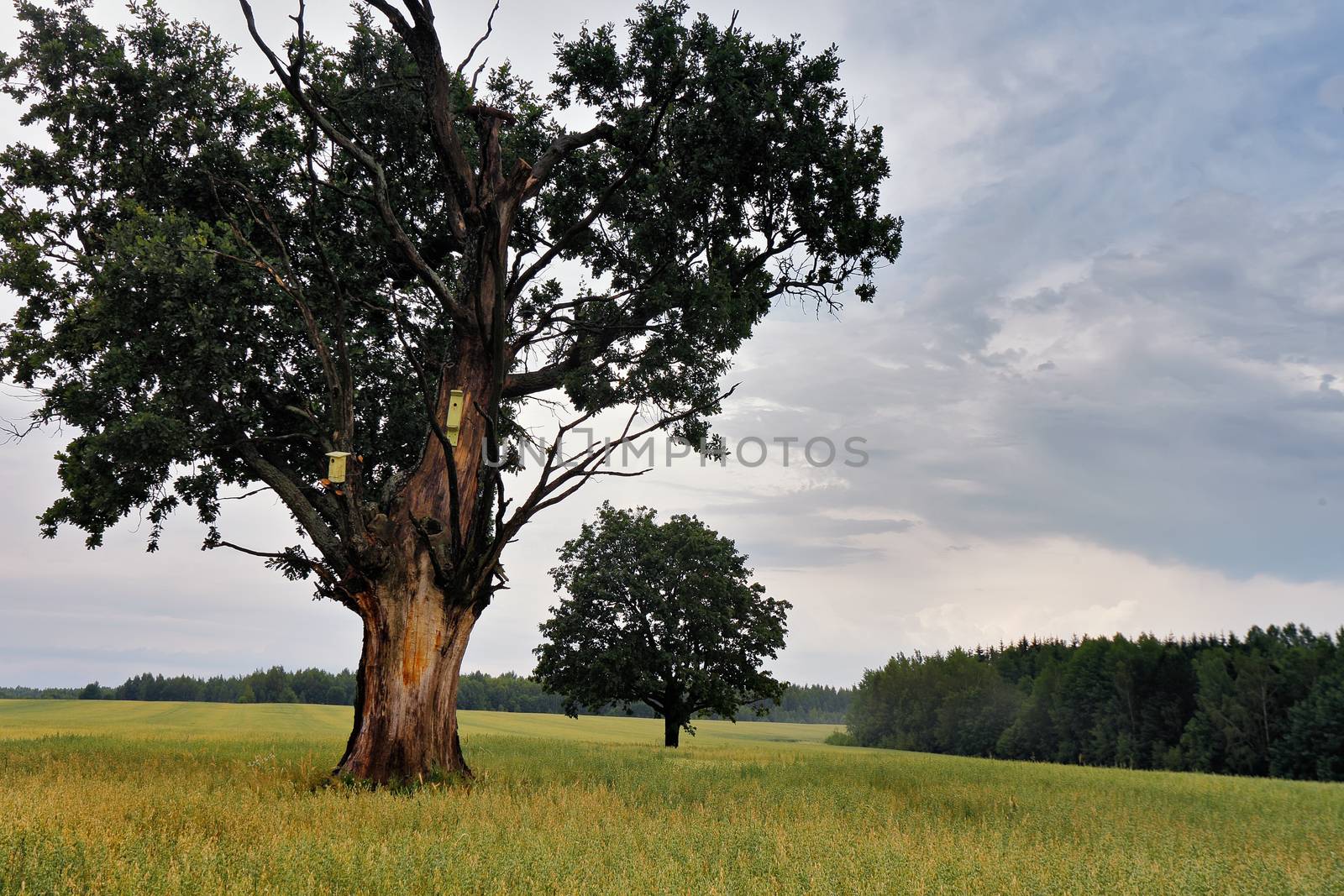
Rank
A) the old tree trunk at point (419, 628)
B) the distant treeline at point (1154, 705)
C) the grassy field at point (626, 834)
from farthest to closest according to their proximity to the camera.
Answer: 1. the distant treeline at point (1154, 705)
2. the old tree trunk at point (419, 628)
3. the grassy field at point (626, 834)

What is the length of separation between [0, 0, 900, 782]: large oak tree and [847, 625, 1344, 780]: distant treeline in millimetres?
56845

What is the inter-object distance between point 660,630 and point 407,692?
22.4 meters

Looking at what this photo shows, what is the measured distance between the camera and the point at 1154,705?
63906 mm

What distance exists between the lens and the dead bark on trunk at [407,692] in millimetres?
12570

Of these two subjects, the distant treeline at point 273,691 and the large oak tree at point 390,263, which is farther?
the distant treeline at point 273,691

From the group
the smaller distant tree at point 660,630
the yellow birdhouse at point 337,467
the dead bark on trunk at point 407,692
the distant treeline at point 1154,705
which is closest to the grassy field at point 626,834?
the dead bark on trunk at point 407,692

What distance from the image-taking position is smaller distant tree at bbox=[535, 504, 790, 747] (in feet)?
109

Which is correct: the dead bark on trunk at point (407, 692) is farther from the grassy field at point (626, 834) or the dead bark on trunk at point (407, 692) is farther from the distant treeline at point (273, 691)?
the distant treeline at point (273, 691)

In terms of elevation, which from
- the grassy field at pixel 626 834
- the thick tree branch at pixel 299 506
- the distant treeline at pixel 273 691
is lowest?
the distant treeline at pixel 273 691

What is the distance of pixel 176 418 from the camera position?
14.0 m

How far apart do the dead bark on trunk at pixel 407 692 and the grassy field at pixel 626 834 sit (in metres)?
1.02

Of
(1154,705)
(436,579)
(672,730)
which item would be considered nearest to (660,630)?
(672,730)

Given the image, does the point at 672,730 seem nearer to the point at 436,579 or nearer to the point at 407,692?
the point at 407,692

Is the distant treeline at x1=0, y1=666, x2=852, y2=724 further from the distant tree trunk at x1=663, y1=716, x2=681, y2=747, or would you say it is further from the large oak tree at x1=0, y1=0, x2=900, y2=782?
the large oak tree at x1=0, y1=0, x2=900, y2=782
